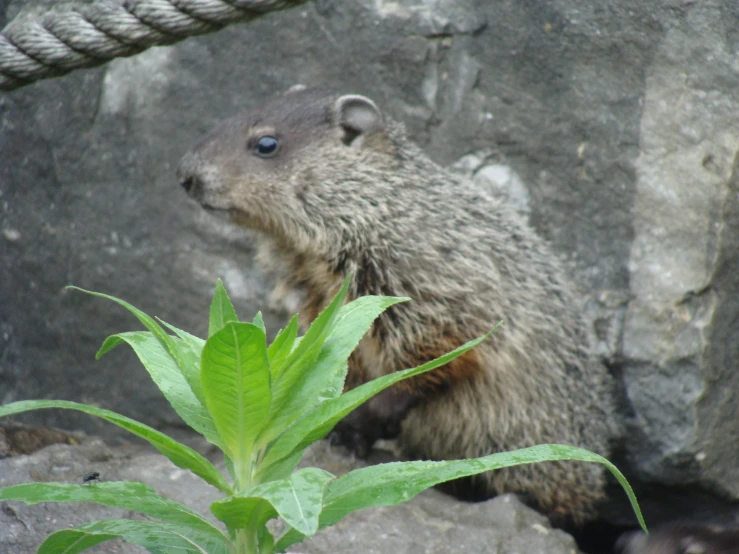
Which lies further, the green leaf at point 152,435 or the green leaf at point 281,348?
the green leaf at point 281,348

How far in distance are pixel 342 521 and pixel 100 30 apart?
2.05 metres

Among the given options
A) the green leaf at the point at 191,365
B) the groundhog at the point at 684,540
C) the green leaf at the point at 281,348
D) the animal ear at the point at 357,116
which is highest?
the green leaf at the point at 281,348

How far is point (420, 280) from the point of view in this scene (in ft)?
12.6

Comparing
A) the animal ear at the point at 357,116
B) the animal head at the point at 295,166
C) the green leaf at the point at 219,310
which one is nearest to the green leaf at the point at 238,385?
the green leaf at the point at 219,310

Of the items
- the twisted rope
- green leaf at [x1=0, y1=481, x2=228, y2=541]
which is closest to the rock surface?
green leaf at [x1=0, y1=481, x2=228, y2=541]

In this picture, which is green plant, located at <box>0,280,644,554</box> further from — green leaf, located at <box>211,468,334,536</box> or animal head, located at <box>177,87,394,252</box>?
animal head, located at <box>177,87,394,252</box>

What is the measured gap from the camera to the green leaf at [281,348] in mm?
1830

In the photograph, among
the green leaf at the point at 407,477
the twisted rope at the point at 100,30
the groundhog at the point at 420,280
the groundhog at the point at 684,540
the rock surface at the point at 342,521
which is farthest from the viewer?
the groundhog at the point at 420,280

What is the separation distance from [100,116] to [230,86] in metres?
0.76

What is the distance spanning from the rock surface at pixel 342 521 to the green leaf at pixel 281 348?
4.13 ft

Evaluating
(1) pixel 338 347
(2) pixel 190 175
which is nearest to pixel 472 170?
(2) pixel 190 175

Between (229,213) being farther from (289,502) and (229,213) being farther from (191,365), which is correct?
(289,502)

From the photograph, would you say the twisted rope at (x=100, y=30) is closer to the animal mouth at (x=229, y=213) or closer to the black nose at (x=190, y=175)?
the black nose at (x=190, y=175)

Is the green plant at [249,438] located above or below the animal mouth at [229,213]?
above
